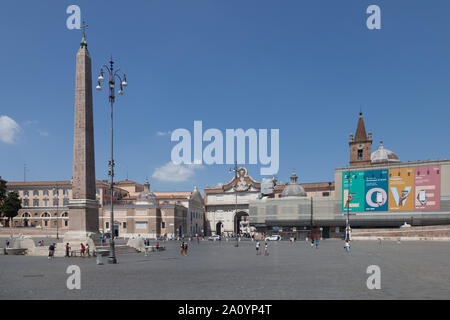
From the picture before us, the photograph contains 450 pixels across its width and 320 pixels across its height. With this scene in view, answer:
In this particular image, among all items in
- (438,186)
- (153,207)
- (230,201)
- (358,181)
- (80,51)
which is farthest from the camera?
(230,201)

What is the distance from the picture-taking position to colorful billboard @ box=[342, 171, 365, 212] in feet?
240

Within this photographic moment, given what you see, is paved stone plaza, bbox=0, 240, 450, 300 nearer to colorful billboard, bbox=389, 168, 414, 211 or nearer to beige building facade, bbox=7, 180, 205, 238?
colorful billboard, bbox=389, 168, 414, 211

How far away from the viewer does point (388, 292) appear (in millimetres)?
12078

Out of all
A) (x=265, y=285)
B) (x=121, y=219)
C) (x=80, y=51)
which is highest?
(x=80, y=51)

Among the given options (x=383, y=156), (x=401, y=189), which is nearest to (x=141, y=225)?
(x=401, y=189)

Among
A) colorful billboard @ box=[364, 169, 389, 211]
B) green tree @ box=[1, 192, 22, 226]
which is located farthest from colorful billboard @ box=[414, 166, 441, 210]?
green tree @ box=[1, 192, 22, 226]

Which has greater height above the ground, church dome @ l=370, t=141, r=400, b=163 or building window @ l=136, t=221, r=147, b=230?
church dome @ l=370, t=141, r=400, b=163

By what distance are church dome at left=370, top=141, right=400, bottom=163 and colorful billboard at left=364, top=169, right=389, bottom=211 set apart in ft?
48.1

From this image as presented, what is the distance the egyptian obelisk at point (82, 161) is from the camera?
28.5 meters

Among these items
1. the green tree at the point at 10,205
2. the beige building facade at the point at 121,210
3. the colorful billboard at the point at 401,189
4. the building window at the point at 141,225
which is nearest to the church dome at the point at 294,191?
the colorful billboard at the point at 401,189

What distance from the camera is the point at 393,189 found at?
70.1 m
